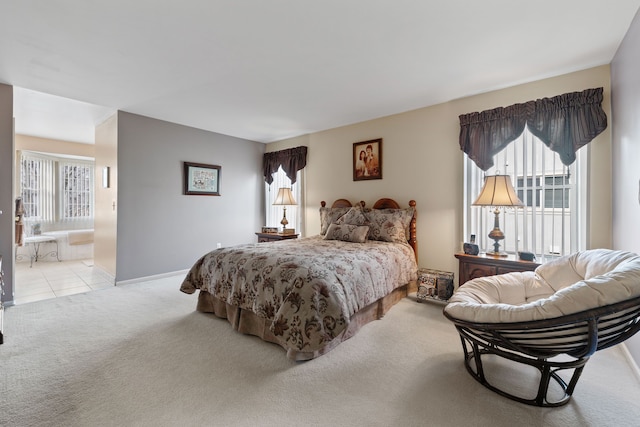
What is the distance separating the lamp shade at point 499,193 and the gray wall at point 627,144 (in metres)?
0.72

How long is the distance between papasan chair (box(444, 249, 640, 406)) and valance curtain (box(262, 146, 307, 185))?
12.6ft

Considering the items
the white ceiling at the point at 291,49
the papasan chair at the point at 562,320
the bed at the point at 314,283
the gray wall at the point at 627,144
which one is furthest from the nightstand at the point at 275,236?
the gray wall at the point at 627,144

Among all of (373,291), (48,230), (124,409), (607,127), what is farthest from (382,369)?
(48,230)

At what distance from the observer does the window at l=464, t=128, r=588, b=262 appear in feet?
9.53

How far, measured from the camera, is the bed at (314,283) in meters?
2.12

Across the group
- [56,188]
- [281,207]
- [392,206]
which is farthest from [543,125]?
[56,188]

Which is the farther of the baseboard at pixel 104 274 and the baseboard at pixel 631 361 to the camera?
the baseboard at pixel 104 274

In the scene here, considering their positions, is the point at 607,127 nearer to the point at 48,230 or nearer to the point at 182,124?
the point at 182,124

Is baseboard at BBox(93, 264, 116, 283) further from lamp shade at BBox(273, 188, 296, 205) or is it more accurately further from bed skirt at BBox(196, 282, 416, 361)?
lamp shade at BBox(273, 188, 296, 205)

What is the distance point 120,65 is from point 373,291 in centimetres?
332

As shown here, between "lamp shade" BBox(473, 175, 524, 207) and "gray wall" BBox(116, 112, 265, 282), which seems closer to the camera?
"lamp shade" BBox(473, 175, 524, 207)

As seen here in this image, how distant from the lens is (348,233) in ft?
12.5

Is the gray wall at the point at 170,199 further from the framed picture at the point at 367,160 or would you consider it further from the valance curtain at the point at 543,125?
the valance curtain at the point at 543,125

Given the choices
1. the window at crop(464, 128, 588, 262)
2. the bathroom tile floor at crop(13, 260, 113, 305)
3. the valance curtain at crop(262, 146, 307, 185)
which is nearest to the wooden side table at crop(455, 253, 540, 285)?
the window at crop(464, 128, 588, 262)
